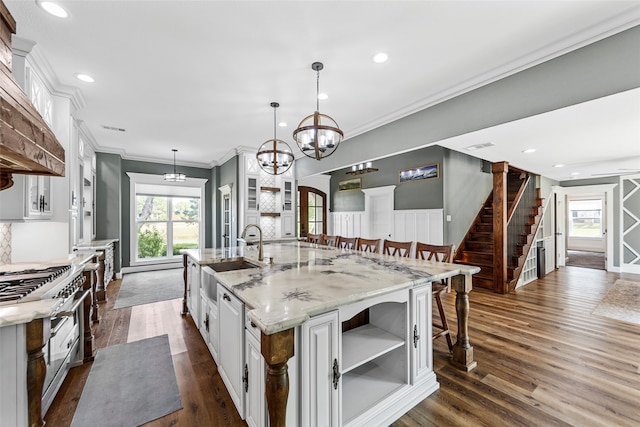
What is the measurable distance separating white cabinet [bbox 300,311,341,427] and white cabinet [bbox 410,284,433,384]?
696 millimetres

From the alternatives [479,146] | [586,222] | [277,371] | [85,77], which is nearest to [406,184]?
[479,146]

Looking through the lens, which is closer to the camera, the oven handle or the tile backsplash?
the oven handle

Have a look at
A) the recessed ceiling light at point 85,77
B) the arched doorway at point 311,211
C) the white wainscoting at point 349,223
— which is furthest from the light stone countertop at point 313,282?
the arched doorway at point 311,211

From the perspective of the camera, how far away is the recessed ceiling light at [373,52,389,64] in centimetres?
245

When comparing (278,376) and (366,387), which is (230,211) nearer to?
(366,387)

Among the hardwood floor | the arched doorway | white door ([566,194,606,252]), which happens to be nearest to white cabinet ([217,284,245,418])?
the hardwood floor

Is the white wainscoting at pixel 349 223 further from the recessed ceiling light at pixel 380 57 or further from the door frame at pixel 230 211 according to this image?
the recessed ceiling light at pixel 380 57

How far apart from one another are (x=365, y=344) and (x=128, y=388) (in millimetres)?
1932

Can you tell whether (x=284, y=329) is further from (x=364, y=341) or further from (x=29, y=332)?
(x=29, y=332)

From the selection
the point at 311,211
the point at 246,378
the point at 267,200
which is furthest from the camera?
the point at 311,211

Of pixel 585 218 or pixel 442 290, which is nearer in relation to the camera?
pixel 442 290

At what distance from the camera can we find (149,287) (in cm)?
511

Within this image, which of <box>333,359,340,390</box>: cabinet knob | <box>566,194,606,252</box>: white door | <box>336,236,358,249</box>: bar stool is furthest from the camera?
<box>566,194,606,252</box>: white door

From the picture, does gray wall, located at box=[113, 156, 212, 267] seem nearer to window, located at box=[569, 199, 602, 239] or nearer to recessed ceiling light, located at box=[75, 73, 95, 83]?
recessed ceiling light, located at box=[75, 73, 95, 83]
